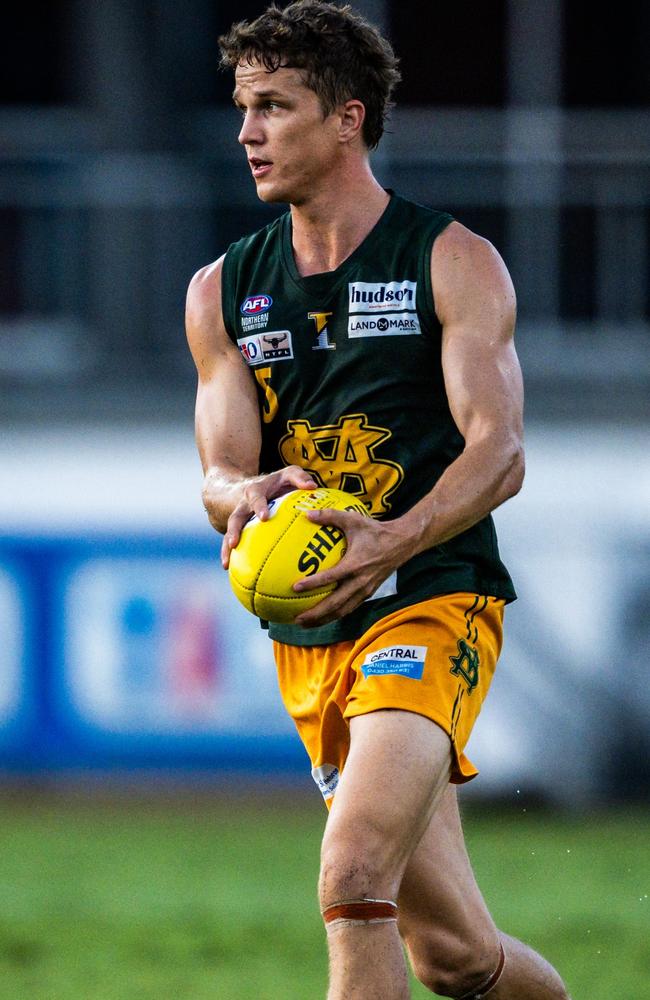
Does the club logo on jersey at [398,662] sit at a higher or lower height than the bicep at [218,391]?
lower

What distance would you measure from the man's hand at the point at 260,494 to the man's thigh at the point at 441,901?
903 mm

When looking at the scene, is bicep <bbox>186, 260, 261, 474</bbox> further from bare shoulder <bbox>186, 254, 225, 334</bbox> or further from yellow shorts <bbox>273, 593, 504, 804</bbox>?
yellow shorts <bbox>273, 593, 504, 804</bbox>

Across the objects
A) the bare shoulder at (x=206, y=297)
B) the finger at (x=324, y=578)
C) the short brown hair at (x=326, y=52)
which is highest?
the short brown hair at (x=326, y=52)

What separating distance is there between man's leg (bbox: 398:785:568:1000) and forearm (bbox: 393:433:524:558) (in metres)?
0.78

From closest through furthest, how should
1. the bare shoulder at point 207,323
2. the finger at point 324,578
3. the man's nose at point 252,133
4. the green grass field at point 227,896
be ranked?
the finger at point 324,578 < the man's nose at point 252,133 < the bare shoulder at point 207,323 < the green grass field at point 227,896

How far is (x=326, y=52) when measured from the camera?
17.4ft

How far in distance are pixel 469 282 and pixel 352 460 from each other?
579 millimetres

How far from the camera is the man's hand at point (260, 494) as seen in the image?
493cm

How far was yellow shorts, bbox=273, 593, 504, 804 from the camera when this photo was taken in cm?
500

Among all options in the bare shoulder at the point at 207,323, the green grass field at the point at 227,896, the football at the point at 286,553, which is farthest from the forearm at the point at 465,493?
the green grass field at the point at 227,896

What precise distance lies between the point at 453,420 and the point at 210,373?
0.72 metres

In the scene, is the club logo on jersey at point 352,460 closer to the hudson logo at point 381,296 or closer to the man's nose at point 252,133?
the hudson logo at point 381,296

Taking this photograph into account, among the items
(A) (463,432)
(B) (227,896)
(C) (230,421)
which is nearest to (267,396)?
(C) (230,421)

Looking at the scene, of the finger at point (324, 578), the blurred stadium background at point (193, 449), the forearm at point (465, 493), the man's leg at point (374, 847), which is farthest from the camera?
the blurred stadium background at point (193, 449)
